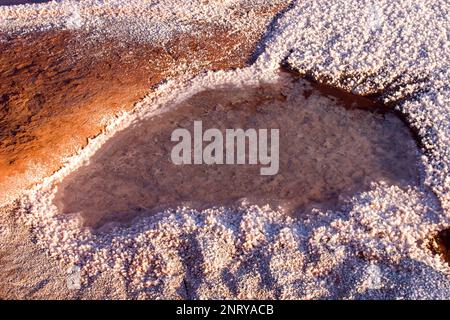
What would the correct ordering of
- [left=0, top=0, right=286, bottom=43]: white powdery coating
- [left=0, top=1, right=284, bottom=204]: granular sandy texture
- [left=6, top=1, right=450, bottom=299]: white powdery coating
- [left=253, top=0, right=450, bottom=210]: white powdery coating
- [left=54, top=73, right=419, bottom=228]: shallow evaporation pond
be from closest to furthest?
[left=6, top=1, right=450, bottom=299]: white powdery coating < [left=54, top=73, right=419, bottom=228]: shallow evaporation pond < [left=0, top=1, right=284, bottom=204]: granular sandy texture < [left=253, top=0, right=450, bottom=210]: white powdery coating < [left=0, top=0, right=286, bottom=43]: white powdery coating

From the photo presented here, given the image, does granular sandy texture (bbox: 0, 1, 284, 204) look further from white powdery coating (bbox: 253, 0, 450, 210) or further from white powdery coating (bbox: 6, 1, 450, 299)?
white powdery coating (bbox: 253, 0, 450, 210)

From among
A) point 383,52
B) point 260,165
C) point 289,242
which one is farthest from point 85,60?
point 383,52

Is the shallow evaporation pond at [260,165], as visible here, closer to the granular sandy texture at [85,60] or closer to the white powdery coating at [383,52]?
the white powdery coating at [383,52]

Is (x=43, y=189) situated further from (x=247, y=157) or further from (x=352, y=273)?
(x=352, y=273)

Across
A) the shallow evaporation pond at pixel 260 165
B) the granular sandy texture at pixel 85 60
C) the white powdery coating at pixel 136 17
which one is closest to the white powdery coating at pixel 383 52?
the shallow evaporation pond at pixel 260 165

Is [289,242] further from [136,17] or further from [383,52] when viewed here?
[136,17]

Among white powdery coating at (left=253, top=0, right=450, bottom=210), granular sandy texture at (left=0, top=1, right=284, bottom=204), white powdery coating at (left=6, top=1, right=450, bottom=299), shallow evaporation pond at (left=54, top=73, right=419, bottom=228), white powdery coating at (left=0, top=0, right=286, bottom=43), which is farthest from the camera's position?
white powdery coating at (left=0, top=0, right=286, bottom=43)

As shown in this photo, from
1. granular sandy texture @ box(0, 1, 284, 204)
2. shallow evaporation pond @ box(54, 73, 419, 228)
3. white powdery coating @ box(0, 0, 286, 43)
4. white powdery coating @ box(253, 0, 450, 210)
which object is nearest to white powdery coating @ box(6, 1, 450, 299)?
white powdery coating @ box(253, 0, 450, 210)
